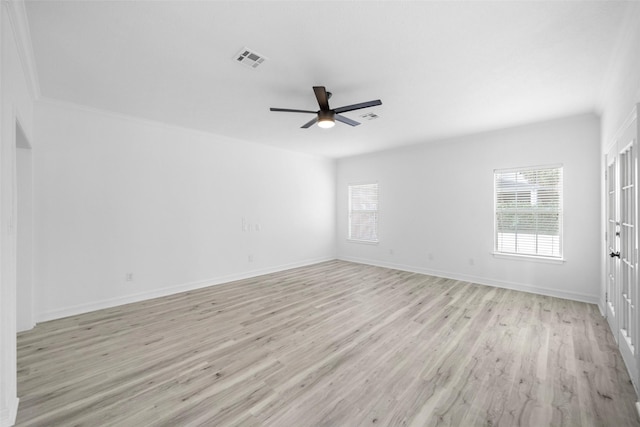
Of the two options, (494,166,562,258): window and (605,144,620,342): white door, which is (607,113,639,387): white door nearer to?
(605,144,620,342): white door

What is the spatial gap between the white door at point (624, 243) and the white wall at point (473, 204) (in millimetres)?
1055

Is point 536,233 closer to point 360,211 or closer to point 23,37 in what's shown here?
point 360,211

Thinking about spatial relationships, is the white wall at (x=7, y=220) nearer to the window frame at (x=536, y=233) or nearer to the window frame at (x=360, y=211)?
the window frame at (x=360, y=211)

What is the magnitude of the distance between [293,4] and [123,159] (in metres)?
3.56

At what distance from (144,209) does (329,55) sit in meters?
3.61

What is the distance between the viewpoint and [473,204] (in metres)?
5.11

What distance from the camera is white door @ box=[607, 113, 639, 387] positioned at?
211 cm

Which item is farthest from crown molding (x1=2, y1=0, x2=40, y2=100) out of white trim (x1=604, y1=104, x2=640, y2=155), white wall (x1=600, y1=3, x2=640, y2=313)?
white trim (x1=604, y1=104, x2=640, y2=155)

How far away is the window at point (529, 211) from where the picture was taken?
4.33 meters

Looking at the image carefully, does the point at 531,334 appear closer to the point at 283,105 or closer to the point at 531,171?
the point at 531,171

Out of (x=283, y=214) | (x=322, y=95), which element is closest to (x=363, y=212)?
(x=283, y=214)

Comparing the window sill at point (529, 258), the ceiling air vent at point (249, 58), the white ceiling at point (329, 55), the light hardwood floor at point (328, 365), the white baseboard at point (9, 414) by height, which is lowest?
the light hardwood floor at point (328, 365)

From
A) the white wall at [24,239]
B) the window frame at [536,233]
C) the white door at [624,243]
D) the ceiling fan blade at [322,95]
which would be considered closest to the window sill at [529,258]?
the window frame at [536,233]

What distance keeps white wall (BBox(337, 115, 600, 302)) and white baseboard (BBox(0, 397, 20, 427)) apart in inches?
228
